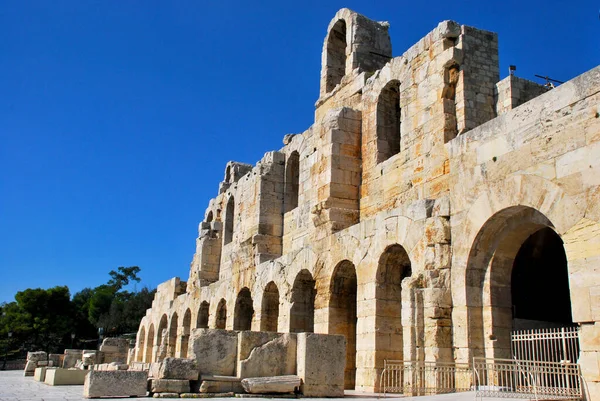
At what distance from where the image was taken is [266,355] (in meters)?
10.4

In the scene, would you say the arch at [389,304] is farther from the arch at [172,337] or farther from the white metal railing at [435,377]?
the arch at [172,337]

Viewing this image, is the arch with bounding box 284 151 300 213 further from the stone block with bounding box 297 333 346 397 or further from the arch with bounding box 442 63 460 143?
the stone block with bounding box 297 333 346 397

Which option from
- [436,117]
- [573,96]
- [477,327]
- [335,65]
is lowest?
[477,327]

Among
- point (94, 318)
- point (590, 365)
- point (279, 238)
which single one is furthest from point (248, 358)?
point (94, 318)

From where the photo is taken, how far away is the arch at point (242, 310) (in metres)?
19.7

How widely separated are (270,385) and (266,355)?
62 cm

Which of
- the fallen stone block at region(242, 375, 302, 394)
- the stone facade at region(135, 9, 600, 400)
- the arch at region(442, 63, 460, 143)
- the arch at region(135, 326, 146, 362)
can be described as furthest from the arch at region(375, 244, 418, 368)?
the arch at region(135, 326, 146, 362)

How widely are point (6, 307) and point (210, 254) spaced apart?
3630 cm

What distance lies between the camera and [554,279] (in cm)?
1281

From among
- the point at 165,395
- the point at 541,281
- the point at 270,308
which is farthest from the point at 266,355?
the point at 270,308

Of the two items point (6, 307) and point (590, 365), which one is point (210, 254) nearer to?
point (590, 365)

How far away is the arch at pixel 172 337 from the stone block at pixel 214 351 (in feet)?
53.1

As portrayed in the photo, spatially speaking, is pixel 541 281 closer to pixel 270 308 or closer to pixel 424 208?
pixel 424 208

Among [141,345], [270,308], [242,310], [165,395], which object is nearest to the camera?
[165,395]
